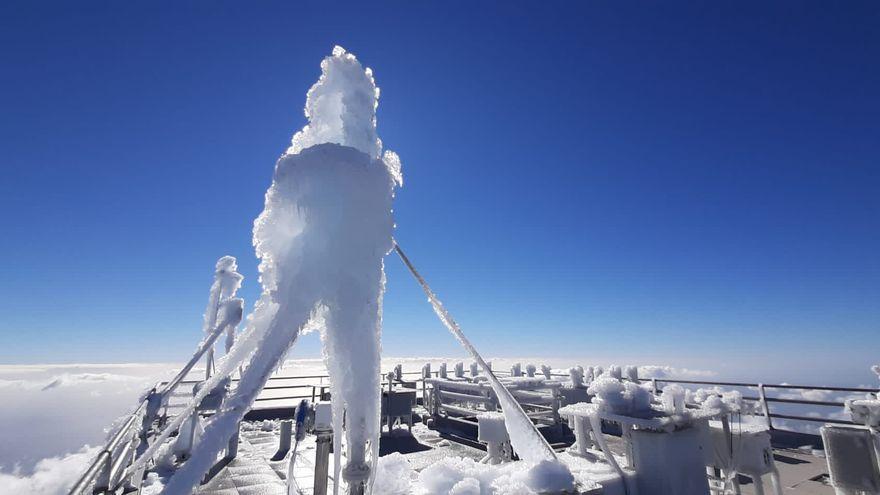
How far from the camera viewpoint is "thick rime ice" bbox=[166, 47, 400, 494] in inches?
134

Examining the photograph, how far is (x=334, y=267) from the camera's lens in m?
3.60

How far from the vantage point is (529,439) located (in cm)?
436

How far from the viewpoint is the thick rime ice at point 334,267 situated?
3.39 meters

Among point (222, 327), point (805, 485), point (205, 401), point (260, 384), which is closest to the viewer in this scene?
point (260, 384)

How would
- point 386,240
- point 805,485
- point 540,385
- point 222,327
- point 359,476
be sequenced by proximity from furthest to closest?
point 540,385 → point 805,485 → point 222,327 → point 386,240 → point 359,476

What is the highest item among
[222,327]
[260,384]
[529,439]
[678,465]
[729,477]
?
[222,327]

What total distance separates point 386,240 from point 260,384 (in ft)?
5.78

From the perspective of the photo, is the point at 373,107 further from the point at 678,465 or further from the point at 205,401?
the point at 205,401

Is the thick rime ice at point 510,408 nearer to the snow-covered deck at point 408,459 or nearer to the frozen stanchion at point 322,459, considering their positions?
the snow-covered deck at point 408,459

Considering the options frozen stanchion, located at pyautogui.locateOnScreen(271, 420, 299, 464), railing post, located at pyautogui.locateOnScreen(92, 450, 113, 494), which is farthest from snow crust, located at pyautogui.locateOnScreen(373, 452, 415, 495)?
frozen stanchion, located at pyautogui.locateOnScreen(271, 420, 299, 464)

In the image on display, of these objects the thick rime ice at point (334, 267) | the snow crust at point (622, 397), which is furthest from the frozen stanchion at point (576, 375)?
the thick rime ice at point (334, 267)

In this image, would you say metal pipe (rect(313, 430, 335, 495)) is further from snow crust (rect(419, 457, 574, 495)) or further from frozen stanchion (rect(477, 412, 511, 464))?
frozen stanchion (rect(477, 412, 511, 464))

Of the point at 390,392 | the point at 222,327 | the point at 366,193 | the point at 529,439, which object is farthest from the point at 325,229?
the point at 390,392

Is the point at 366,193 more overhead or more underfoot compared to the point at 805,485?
more overhead
